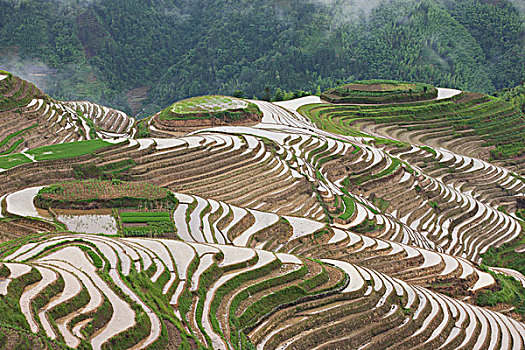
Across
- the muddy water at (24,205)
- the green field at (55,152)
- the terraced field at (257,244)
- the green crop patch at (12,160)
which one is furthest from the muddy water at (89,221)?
the green field at (55,152)

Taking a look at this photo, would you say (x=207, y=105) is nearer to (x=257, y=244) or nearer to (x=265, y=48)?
(x=257, y=244)

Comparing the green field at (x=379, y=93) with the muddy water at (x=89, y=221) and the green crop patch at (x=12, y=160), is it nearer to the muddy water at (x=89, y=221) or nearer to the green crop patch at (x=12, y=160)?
the green crop patch at (x=12, y=160)

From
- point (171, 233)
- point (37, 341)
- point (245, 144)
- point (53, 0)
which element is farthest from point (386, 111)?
point (53, 0)

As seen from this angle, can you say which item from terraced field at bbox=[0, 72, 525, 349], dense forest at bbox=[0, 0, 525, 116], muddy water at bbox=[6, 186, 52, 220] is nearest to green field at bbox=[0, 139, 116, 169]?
terraced field at bbox=[0, 72, 525, 349]

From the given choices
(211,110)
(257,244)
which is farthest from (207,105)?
(257,244)

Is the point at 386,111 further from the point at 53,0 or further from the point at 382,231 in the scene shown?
the point at 53,0
